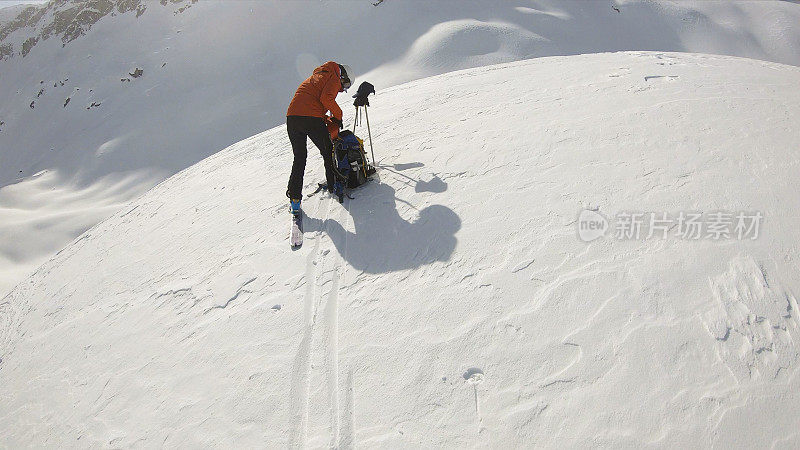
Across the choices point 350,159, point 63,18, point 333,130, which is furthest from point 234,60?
point 63,18

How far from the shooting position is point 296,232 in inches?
189

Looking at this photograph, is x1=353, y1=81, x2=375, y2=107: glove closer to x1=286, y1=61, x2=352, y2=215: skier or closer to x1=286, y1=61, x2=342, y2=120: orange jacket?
x1=286, y1=61, x2=352, y2=215: skier

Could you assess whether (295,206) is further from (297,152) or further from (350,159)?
(350,159)

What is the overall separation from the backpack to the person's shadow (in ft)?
1.34

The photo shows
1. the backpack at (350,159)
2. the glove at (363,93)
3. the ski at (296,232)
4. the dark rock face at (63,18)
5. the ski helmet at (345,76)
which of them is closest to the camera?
the ski at (296,232)

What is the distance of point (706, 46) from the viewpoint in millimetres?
22906

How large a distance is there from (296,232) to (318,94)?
173 centimetres

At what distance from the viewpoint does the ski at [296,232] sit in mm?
4730

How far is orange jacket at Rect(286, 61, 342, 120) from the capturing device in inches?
187

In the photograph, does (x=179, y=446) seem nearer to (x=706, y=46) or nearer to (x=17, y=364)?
(x=17, y=364)

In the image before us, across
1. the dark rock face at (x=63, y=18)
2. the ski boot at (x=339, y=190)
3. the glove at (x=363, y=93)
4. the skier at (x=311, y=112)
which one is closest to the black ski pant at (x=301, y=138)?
the skier at (x=311, y=112)

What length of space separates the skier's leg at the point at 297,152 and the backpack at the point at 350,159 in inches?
20.9

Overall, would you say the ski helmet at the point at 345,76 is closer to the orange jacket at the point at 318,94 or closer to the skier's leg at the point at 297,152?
the orange jacket at the point at 318,94

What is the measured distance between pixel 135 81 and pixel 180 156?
1294cm
